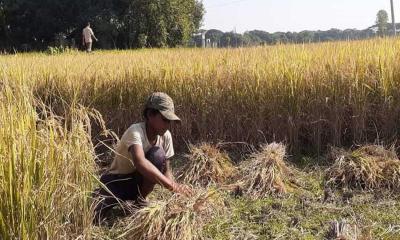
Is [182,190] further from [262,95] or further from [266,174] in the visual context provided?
[262,95]

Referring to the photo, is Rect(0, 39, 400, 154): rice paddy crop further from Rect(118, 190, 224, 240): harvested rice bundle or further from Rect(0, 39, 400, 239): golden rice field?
Rect(118, 190, 224, 240): harvested rice bundle

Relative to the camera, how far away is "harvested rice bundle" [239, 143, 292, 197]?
361 centimetres

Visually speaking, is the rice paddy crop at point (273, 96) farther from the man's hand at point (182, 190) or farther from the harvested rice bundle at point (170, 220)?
the harvested rice bundle at point (170, 220)

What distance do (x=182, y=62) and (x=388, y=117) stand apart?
2.36 m

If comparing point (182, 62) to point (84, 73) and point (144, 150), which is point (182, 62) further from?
point (144, 150)

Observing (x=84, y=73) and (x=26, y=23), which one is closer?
(x=84, y=73)

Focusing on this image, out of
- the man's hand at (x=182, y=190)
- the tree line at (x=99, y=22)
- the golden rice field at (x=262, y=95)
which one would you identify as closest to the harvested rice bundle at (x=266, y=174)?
the golden rice field at (x=262, y=95)

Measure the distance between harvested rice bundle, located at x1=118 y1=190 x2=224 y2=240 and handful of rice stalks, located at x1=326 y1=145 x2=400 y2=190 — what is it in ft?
4.85

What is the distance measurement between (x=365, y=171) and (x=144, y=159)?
1745mm

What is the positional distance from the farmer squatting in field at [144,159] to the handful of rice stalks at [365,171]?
1.37 metres

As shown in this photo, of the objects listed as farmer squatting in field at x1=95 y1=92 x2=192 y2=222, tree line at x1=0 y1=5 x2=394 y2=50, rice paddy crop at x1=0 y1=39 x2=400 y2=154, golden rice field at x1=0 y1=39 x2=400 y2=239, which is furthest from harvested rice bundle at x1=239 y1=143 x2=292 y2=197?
tree line at x1=0 y1=5 x2=394 y2=50

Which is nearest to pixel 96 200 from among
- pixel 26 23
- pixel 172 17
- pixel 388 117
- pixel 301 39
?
pixel 388 117

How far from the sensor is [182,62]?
18.6ft

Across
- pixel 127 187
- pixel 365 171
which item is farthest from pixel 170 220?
pixel 365 171
